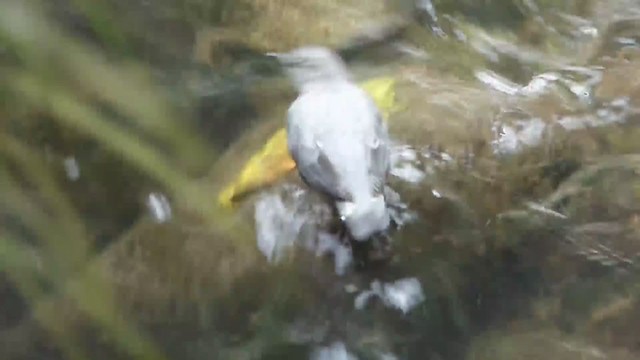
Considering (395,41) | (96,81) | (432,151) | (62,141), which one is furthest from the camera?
(395,41)

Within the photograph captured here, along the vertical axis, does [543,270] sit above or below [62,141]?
below

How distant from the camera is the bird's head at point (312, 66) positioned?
208 cm

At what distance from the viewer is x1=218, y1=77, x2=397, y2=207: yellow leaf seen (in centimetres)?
187

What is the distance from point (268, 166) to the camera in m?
1.95

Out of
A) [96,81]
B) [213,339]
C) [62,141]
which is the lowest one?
[213,339]

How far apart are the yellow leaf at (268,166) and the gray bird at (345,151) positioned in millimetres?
181

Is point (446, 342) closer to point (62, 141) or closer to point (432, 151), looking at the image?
point (432, 151)

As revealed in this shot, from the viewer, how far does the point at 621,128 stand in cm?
193

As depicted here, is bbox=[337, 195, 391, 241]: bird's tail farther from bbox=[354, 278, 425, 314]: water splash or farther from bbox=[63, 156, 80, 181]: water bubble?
bbox=[63, 156, 80, 181]: water bubble

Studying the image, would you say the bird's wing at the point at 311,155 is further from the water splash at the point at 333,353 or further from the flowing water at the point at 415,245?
the water splash at the point at 333,353

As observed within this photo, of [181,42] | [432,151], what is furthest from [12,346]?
[181,42]

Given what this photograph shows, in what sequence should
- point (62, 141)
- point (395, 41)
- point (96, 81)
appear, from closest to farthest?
point (96, 81)
point (62, 141)
point (395, 41)

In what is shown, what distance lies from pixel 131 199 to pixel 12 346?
1.57 ft

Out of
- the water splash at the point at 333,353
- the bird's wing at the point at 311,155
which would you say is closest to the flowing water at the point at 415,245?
the water splash at the point at 333,353
